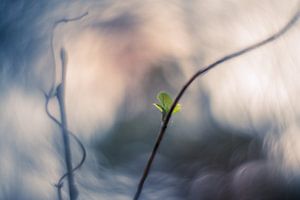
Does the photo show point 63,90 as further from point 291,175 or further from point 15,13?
point 291,175

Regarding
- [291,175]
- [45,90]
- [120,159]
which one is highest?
[45,90]

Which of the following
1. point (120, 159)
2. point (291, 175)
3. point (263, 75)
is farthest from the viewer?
point (120, 159)

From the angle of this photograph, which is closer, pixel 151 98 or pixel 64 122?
pixel 64 122

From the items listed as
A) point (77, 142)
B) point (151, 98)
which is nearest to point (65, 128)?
point (77, 142)

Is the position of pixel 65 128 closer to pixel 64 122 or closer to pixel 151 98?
pixel 64 122

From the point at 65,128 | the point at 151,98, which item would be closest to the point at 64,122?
the point at 65,128

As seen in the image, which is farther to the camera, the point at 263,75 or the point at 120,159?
the point at 120,159

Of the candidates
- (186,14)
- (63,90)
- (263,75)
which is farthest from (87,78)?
(263,75)

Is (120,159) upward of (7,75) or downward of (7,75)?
downward
